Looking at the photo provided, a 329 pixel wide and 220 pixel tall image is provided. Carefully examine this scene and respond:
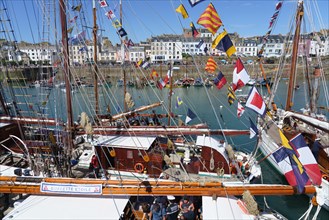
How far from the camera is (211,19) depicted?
9.79 meters

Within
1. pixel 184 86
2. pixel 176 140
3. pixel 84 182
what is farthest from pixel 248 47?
pixel 84 182

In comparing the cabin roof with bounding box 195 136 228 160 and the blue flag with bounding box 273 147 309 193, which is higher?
the blue flag with bounding box 273 147 309 193

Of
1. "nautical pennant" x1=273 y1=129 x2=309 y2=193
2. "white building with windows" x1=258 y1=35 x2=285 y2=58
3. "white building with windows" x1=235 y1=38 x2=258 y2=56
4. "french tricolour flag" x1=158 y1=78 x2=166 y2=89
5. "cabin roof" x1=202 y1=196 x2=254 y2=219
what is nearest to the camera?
"nautical pennant" x1=273 y1=129 x2=309 y2=193

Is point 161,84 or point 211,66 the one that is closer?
point 211,66

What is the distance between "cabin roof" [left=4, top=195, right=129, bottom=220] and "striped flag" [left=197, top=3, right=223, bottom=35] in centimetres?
771

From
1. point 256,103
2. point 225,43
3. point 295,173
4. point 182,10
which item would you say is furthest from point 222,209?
point 182,10

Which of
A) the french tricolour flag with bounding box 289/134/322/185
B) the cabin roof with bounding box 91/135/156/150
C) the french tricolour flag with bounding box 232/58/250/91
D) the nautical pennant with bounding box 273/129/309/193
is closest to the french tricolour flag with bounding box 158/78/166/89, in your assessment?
the cabin roof with bounding box 91/135/156/150

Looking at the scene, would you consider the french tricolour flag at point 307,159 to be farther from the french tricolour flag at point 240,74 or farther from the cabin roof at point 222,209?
the french tricolour flag at point 240,74

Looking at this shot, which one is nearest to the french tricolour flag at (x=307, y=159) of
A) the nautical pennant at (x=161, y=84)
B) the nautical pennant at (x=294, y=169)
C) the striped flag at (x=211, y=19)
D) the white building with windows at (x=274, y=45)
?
the nautical pennant at (x=294, y=169)

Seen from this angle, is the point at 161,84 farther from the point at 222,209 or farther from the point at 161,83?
the point at 222,209

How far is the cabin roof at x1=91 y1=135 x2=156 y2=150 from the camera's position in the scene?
12.9 meters

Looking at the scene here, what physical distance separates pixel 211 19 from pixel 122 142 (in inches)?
319

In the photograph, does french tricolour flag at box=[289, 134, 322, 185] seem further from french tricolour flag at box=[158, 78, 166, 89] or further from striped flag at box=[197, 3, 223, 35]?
french tricolour flag at box=[158, 78, 166, 89]

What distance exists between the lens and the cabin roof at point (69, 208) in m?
7.69
